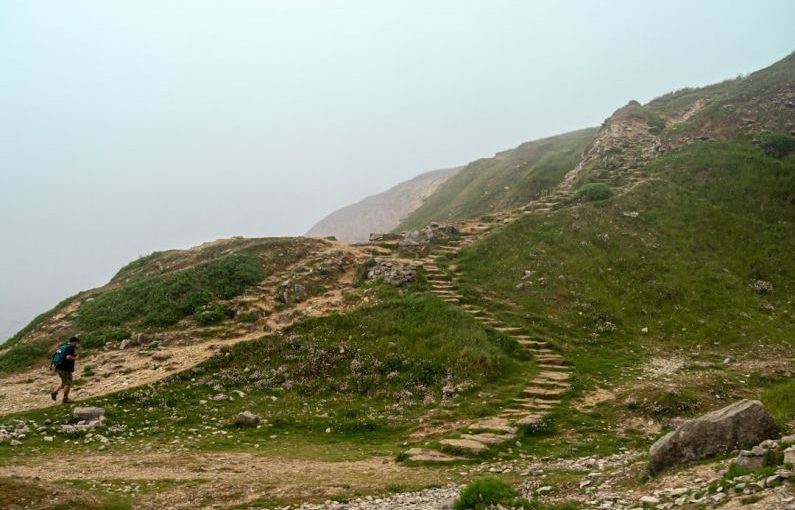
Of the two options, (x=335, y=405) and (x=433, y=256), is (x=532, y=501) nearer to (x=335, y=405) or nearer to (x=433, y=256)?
(x=335, y=405)

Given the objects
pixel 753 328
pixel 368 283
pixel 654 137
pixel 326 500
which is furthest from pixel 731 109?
pixel 326 500

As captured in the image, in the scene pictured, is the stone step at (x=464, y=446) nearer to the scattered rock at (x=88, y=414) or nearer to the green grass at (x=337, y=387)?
the green grass at (x=337, y=387)

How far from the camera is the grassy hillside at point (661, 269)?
28.4 m

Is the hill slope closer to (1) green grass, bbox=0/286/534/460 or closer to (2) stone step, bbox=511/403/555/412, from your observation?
(1) green grass, bbox=0/286/534/460

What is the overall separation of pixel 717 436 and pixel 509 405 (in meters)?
10.2

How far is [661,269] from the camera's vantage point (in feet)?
117

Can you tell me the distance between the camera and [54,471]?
16.1 m

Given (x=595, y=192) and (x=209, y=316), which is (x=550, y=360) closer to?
(x=209, y=316)

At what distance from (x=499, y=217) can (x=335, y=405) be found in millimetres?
32401

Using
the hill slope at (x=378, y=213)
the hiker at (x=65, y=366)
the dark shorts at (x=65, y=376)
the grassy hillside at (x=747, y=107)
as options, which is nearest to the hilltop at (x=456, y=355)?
the grassy hillside at (x=747, y=107)

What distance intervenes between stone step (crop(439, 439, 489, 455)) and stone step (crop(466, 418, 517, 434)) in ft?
4.05

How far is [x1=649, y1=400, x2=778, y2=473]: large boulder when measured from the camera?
471 inches

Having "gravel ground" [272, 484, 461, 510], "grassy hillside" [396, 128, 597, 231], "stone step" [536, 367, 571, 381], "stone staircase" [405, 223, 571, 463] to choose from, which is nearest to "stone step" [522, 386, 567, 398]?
"stone staircase" [405, 223, 571, 463]

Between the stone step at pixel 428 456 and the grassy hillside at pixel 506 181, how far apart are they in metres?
51.3
